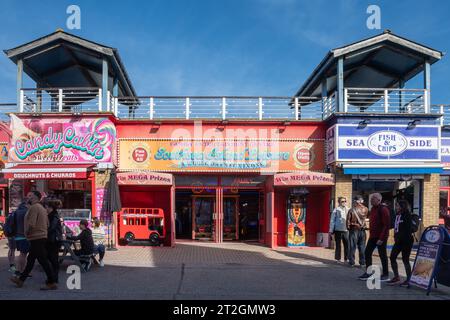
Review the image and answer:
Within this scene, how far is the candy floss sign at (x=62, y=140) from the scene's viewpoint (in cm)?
1301

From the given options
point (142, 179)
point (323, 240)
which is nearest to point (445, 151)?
point (323, 240)

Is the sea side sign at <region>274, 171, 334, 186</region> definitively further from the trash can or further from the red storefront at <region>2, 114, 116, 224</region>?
the red storefront at <region>2, 114, 116, 224</region>

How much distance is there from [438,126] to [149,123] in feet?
31.5

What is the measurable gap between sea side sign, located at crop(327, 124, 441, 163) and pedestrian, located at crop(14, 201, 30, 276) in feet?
30.1

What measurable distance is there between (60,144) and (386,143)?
10688mm

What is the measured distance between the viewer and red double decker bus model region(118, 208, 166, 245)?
43.1ft

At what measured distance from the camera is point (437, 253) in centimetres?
671

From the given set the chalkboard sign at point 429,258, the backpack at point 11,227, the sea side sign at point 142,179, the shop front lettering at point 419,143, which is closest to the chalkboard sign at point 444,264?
the chalkboard sign at point 429,258

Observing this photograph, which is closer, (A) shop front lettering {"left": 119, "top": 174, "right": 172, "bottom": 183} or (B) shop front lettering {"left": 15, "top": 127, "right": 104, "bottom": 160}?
(A) shop front lettering {"left": 119, "top": 174, "right": 172, "bottom": 183}

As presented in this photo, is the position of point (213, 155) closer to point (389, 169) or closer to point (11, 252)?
point (389, 169)

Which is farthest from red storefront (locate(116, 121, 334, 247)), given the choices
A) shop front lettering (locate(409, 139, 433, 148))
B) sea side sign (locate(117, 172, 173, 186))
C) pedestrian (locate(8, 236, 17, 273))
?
pedestrian (locate(8, 236, 17, 273))

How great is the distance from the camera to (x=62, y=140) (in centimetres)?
1305

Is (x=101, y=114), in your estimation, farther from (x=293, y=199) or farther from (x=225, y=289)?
(x=225, y=289)

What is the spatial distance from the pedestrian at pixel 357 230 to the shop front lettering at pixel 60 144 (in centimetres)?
806
